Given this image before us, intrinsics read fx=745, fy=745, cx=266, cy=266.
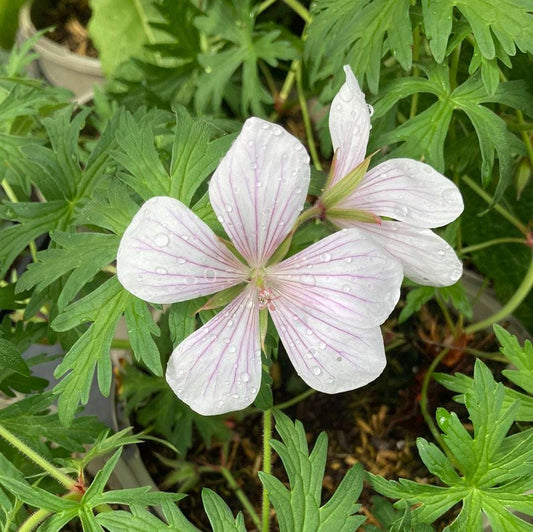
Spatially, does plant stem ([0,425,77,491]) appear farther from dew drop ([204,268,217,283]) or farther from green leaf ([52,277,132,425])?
dew drop ([204,268,217,283])

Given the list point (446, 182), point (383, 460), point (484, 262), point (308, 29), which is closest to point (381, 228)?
point (446, 182)

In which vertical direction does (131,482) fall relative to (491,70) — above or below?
below

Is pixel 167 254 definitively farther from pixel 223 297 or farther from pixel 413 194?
pixel 413 194

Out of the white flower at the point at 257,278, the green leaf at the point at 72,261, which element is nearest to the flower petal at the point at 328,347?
the white flower at the point at 257,278

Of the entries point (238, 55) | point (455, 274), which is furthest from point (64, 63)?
point (455, 274)

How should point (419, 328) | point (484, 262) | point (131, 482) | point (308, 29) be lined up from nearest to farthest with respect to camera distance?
point (308, 29) < point (131, 482) < point (419, 328) < point (484, 262)

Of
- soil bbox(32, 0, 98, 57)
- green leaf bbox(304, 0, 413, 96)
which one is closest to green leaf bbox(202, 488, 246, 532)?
green leaf bbox(304, 0, 413, 96)

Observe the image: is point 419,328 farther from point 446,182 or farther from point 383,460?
point 446,182
